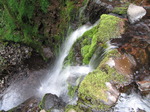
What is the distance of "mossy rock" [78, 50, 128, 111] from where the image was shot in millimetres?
3004

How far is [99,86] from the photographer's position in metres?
3.18

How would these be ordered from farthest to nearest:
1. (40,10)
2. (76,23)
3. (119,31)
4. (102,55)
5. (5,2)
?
(40,10), (5,2), (76,23), (119,31), (102,55)

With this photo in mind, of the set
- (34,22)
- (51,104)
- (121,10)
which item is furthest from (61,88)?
(34,22)

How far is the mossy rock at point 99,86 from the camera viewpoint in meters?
3.00

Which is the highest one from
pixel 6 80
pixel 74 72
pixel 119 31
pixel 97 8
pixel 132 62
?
pixel 97 8

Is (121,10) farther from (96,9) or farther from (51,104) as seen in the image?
(51,104)

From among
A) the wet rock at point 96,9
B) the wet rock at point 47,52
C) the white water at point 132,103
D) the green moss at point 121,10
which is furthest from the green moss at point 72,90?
the wet rock at point 47,52

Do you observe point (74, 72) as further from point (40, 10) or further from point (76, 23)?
point (40, 10)

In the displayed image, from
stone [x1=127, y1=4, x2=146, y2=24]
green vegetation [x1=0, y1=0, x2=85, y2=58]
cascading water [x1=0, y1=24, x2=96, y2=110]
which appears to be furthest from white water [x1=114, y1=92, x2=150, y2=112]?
green vegetation [x1=0, y1=0, x2=85, y2=58]

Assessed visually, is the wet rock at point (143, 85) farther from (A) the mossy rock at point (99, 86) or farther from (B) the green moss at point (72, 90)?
(B) the green moss at point (72, 90)

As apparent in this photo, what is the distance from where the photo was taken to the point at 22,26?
8.76 m

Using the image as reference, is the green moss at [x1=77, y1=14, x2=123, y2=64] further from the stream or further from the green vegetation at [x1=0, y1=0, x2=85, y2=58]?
the green vegetation at [x1=0, y1=0, x2=85, y2=58]

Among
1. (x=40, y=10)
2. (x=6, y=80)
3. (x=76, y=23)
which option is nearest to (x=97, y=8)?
(x=76, y=23)

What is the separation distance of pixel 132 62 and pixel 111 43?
2.70 ft
